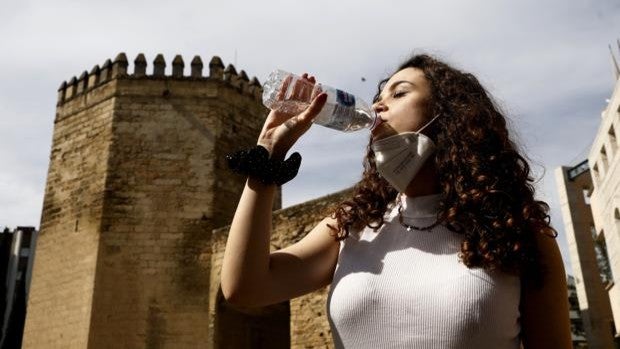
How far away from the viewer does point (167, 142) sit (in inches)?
479

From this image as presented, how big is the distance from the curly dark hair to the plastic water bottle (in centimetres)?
22

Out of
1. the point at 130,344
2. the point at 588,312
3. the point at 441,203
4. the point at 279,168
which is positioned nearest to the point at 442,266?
the point at 441,203

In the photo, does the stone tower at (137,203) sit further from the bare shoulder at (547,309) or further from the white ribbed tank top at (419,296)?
the bare shoulder at (547,309)

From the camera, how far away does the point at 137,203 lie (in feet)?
38.2

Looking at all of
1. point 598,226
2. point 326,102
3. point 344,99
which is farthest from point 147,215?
point 598,226

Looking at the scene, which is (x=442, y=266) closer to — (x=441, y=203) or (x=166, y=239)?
(x=441, y=203)

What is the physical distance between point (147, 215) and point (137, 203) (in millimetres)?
342

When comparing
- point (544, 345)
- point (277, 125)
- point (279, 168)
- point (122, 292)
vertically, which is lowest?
point (544, 345)

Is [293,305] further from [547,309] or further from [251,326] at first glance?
[547,309]

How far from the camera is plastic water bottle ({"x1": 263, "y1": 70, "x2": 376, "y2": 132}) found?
76.8 inches

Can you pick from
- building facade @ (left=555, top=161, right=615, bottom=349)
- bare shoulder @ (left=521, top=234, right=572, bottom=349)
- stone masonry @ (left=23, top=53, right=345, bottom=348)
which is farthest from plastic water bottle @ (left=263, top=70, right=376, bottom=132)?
building facade @ (left=555, top=161, right=615, bottom=349)

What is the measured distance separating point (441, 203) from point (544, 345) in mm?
459

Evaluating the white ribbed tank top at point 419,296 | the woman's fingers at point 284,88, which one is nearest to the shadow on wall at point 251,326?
the woman's fingers at point 284,88

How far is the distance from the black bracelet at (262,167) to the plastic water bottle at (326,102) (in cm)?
21
